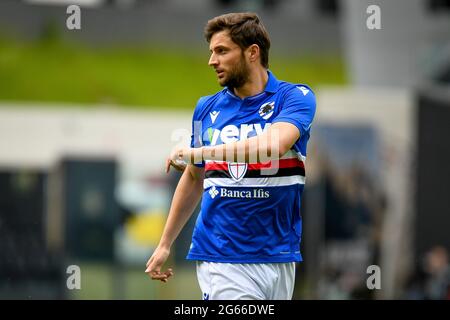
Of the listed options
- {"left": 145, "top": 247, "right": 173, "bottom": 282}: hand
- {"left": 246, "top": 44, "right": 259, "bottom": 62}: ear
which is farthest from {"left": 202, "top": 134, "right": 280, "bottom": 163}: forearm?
{"left": 145, "top": 247, "right": 173, "bottom": 282}: hand

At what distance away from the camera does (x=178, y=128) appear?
1080 inches

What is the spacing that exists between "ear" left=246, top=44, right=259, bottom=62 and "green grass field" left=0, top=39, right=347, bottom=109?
21.2m

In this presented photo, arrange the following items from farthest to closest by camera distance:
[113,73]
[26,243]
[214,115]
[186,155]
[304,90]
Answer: [113,73]
[26,243]
[214,115]
[304,90]
[186,155]

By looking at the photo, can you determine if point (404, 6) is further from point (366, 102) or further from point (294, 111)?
point (294, 111)

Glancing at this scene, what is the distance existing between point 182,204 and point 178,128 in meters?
19.5

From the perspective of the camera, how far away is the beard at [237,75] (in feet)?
24.8

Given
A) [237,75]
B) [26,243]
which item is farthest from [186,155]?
[26,243]

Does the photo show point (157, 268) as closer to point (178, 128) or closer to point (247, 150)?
point (247, 150)

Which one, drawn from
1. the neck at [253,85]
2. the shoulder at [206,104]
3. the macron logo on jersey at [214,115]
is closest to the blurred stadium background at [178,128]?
the shoulder at [206,104]

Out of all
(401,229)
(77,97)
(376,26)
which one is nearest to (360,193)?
(401,229)

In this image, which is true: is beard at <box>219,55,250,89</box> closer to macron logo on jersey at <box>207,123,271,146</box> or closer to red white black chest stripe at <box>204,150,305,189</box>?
macron logo on jersey at <box>207,123,271,146</box>

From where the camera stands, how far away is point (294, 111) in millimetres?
7500

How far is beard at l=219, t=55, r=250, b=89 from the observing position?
24.8ft

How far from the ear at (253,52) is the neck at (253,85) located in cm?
8
